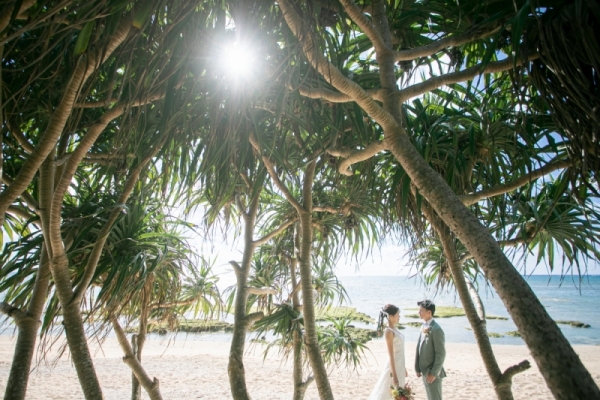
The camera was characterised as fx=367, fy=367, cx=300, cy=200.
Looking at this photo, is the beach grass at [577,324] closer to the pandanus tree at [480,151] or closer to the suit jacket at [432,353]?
the suit jacket at [432,353]

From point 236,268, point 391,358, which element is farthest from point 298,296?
point 236,268

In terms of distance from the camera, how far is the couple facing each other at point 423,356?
8.87 feet

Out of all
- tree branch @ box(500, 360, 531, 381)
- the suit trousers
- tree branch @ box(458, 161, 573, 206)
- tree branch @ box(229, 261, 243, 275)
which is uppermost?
tree branch @ box(458, 161, 573, 206)

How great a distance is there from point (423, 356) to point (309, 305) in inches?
46.3

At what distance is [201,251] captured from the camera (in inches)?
101

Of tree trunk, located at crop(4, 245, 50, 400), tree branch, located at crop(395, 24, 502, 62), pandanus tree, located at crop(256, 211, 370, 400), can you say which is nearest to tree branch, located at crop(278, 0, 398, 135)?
tree branch, located at crop(395, 24, 502, 62)

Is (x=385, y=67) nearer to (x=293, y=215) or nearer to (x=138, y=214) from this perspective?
(x=138, y=214)

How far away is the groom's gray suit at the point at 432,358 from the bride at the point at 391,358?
0.16 metres

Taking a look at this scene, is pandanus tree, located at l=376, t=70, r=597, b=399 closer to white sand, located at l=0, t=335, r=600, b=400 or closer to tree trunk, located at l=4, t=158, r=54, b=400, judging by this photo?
tree trunk, located at l=4, t=158, r=54, b=400

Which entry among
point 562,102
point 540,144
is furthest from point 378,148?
point 540,144

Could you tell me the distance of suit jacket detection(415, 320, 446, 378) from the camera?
8.82 ft

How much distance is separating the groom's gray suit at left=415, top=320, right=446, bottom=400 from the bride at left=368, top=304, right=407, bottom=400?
0.52 feet

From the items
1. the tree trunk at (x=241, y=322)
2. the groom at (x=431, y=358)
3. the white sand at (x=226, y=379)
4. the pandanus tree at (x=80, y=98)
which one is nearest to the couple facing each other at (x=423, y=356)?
the groom at (x=431, y=358)

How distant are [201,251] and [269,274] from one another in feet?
4.39
